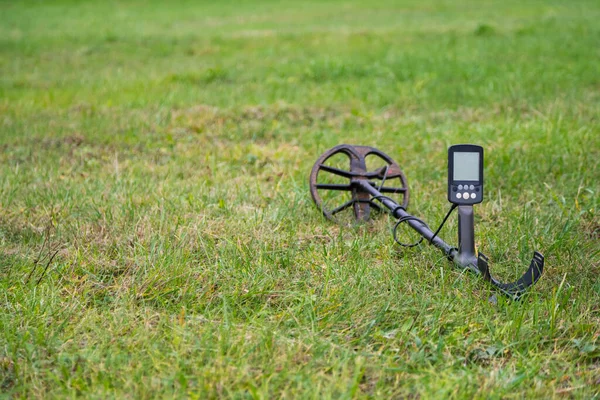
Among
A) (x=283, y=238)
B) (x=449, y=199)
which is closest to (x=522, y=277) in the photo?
(x=449, y=199)

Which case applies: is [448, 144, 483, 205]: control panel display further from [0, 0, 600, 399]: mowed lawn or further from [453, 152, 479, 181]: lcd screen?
[0, 0, 600, 399]: mowed lawn

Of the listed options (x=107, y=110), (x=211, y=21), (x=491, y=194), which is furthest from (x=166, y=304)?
(x=211, y=21)

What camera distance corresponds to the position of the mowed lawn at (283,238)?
2254mm

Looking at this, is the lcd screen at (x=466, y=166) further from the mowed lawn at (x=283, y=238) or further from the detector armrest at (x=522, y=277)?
the mowed lawn at (x=283, y=238)

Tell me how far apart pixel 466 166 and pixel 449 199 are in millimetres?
166

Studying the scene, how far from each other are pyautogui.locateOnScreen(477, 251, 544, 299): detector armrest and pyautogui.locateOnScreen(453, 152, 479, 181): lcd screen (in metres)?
0.36

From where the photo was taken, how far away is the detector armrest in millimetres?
2607

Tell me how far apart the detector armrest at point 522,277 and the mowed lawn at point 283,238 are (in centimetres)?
6

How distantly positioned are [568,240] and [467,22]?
12.2m

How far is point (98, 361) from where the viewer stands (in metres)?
2.28

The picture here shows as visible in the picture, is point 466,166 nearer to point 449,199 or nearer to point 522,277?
point 449,199

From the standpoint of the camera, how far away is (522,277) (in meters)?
2.66

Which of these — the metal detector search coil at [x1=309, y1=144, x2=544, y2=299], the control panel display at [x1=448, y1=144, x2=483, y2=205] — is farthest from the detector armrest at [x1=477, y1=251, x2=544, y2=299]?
the control panel display at [x1=448, y1=144, x2=483, y2=205]

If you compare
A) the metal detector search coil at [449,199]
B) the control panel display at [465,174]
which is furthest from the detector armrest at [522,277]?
the control panel display at [465,174]
